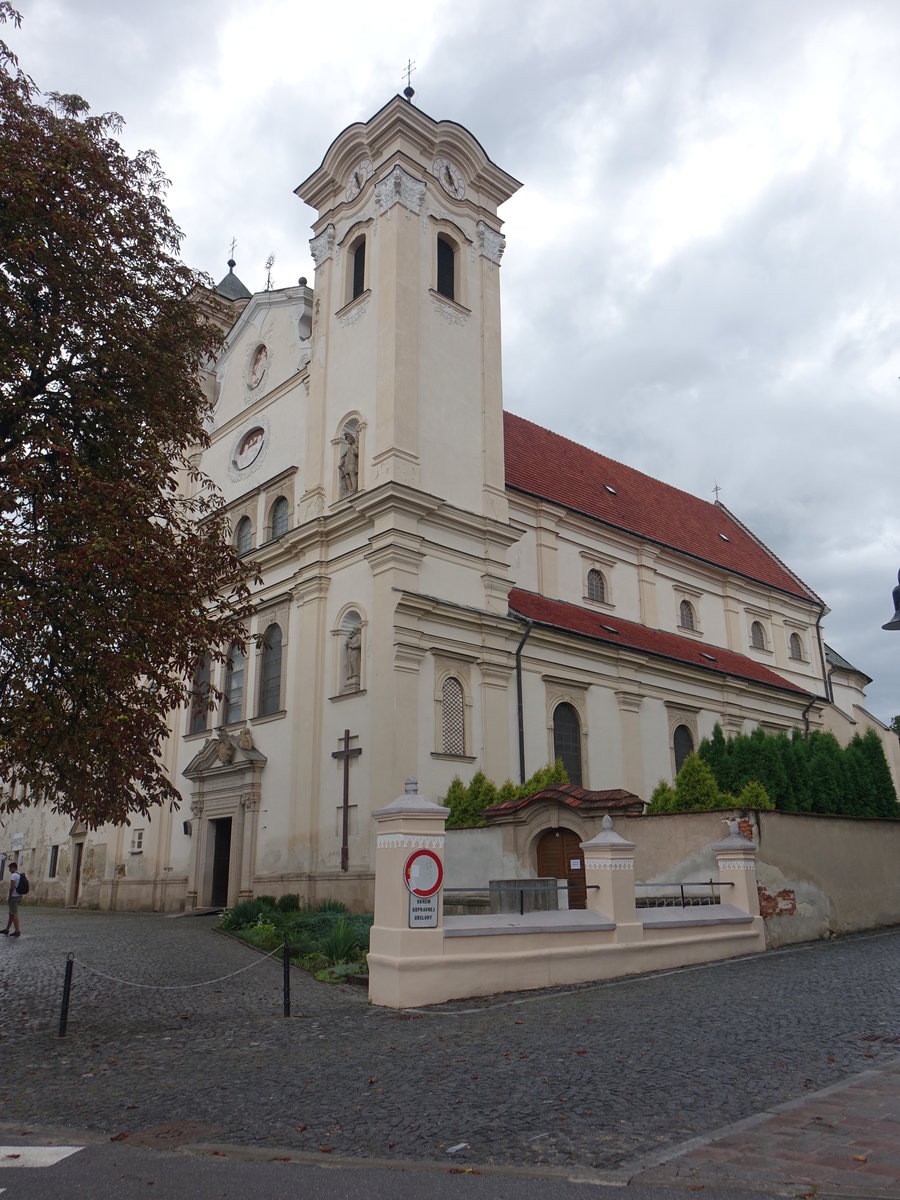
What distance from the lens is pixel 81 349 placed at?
473 inches

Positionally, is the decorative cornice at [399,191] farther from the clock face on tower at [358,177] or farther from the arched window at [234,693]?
the arched window at [234,693]

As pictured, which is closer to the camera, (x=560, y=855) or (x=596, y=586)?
(x=560, y=855)

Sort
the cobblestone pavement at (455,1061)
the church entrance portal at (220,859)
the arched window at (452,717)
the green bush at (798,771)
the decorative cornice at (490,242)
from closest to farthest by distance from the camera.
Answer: the cobblestone pavement at (455,1061)
the green bush at (798,771)
the arched window at (452,717)
the church entrance portal at (220,859)
the decorative cornice at (490,242)

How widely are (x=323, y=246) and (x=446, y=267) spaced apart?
3.35 m

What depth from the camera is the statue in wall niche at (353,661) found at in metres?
20.6

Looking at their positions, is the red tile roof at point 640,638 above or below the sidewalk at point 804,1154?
above

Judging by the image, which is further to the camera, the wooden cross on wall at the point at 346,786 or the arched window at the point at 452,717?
the arched window at the point at 452,717

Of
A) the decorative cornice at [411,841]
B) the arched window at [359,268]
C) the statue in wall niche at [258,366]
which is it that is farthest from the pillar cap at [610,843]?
the statue in wall niche at [258,366]

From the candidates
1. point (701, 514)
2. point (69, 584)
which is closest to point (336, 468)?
point (69, 584)

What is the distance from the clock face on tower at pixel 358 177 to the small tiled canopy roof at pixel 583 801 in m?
16.0

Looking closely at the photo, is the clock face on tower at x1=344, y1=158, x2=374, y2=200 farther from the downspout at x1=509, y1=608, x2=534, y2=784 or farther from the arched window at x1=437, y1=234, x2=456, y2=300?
the downspout at x1=509, y1=608, x2=534, y2=784

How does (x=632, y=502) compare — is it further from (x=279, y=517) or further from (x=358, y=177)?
(x=358, y=177)

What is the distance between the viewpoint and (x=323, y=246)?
25.4 metres

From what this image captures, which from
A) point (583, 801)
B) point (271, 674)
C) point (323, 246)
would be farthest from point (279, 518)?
point (583, 801)
